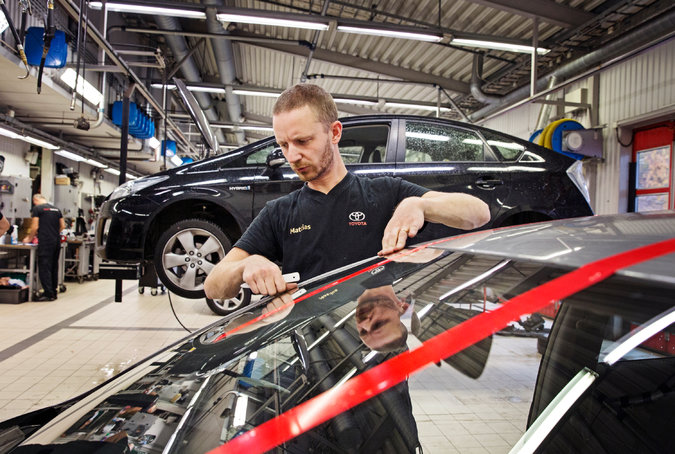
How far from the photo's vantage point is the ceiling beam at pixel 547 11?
5281 millimetres

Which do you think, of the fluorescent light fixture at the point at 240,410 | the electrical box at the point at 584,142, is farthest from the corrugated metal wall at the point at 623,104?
the fluorescent light fixture at the point at 240,410

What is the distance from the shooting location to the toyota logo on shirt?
51.0 inches

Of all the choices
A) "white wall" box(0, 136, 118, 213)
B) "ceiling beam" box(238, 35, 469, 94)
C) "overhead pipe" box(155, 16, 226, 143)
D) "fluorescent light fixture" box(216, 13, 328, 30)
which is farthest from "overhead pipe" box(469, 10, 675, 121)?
"white wall" box(0, 136, 118, 213)

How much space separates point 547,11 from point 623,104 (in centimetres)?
226

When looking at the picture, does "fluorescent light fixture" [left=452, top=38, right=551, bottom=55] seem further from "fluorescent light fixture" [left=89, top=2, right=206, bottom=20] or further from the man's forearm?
the man's forearm

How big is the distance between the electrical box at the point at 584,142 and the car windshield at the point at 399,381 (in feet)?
23.1

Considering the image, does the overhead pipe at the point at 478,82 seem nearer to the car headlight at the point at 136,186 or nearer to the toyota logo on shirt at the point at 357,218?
the car headlight at the point at 136,186

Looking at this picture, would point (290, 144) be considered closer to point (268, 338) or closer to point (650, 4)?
point (268, 338)

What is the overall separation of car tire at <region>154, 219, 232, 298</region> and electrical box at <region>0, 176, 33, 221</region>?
15.7ft

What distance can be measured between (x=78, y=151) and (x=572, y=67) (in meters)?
11.0

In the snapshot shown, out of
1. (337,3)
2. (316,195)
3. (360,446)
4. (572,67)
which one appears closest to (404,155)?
(316,195)

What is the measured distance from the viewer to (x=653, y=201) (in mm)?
6418

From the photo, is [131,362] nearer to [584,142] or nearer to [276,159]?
[276,159]

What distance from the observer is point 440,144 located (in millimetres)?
3363
